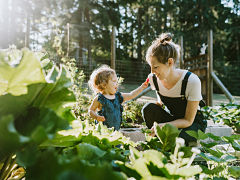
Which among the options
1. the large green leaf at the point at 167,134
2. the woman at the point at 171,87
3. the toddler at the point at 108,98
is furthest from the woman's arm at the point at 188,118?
the large green leaf at the point at 167,134

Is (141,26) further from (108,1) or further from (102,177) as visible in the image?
(102,177)

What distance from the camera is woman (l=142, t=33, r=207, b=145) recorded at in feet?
6.89

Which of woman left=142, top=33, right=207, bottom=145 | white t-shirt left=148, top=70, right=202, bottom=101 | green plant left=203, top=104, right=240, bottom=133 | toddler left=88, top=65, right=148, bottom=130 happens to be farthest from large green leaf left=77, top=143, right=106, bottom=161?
green plant left=203, top=104, right=240, bottom=133

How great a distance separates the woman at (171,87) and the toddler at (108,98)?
63cm

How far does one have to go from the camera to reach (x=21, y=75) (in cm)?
37

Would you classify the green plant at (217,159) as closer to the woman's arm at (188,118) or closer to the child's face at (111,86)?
the woman's arm at (188,118)

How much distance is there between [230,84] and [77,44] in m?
11.5

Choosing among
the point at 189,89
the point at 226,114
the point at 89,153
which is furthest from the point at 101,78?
the point at 89,153

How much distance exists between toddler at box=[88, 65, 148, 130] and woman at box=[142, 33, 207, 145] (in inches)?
24.8

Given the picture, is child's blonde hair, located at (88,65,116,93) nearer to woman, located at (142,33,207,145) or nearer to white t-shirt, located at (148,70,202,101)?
woman, located at (142,33,207,145)

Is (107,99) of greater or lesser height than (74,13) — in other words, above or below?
below

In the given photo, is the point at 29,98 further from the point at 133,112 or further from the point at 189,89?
the point at 133,112

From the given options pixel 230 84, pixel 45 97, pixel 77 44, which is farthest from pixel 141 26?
pixel 45 97

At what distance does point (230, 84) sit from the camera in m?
17.4
